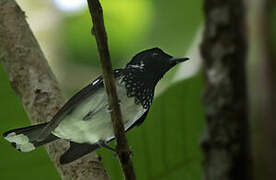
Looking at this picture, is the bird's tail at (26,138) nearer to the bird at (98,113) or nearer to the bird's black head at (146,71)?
the bird at (98,113)

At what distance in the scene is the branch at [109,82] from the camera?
1.56 meters

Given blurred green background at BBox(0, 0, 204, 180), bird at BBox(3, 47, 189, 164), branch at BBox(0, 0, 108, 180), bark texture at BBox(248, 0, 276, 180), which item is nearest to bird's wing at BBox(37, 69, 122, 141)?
bird at BBox(3, 47, 189, 164)

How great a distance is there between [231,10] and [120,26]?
2.74 meters

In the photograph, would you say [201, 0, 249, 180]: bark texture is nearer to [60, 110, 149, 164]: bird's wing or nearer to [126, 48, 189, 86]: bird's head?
[60, 110, 149, 164]: bird's wing

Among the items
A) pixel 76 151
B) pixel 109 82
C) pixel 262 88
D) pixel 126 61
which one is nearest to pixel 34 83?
pixel 76 151

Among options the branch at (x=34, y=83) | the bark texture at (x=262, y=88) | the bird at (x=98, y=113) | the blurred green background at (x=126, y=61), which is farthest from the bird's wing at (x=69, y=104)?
the bark texture at (x=262, y=88)

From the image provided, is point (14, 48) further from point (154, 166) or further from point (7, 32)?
point (154, 166)

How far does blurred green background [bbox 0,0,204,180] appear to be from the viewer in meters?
2.32

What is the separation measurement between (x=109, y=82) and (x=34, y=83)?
0.68 meters

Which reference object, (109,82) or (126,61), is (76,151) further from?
(126,61)

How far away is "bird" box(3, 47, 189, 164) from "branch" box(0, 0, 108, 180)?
0.18 feet

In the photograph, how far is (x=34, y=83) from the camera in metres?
2.26

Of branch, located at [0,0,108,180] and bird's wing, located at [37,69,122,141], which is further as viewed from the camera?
branch, located at [0,0,108,180]

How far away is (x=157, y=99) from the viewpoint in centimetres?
232
